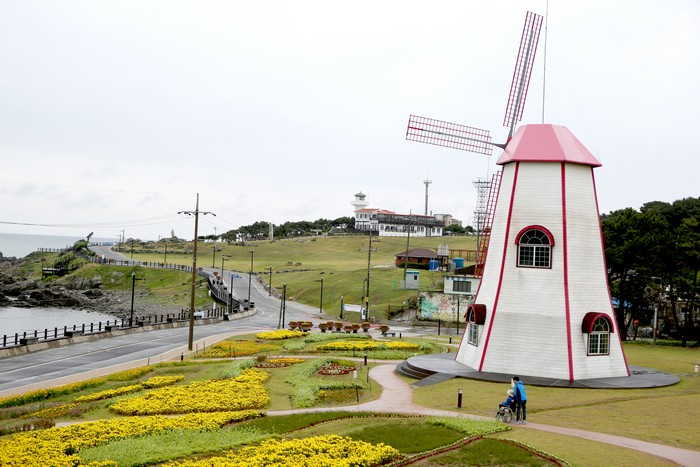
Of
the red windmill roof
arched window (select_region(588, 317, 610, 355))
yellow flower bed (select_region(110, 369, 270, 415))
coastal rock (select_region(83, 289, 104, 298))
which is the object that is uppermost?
the red windmill roof

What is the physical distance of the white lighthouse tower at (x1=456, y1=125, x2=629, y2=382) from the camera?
30.5 meters

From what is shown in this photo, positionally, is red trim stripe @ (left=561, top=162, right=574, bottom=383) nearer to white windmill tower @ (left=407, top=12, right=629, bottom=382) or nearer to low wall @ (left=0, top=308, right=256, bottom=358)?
white windmill tower @ (left=407, top=12, right=629, bottom=382)

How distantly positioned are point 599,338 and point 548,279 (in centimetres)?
360

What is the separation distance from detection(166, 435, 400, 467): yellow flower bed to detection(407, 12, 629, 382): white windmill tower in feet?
46.5

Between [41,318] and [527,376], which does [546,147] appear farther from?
[41,318]

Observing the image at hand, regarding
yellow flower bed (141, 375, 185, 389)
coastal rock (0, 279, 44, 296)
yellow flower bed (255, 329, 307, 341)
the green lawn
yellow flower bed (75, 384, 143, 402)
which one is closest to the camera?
yellow flower bed (75, 384, 143, 402)

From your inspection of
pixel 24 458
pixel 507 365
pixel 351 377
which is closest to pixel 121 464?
pixel 24 458

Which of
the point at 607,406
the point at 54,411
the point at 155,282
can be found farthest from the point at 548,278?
the point at 155,282

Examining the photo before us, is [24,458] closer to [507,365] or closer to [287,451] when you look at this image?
[287,451]

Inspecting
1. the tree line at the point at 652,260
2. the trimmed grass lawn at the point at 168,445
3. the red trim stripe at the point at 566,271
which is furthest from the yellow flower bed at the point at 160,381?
the tree line at the point at 652,260

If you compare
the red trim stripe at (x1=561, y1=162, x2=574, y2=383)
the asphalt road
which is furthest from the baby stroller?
the asphalt road

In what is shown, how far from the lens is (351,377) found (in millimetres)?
31094

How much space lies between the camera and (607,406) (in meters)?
25.0

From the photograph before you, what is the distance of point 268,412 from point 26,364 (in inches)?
781
